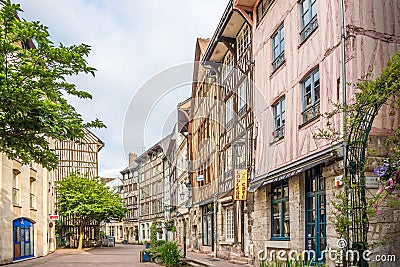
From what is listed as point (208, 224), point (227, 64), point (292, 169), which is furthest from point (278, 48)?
point (208, 224)

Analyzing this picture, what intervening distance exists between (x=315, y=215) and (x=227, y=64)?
1365 cm

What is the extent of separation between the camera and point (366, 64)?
1118 cm

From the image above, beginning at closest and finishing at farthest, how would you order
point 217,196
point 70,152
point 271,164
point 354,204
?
point 354,204
point 271,164
point 217,196
point 70,152

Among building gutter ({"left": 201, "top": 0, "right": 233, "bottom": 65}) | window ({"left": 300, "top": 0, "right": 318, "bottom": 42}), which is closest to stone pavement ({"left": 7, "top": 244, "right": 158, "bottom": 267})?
building gutter ({"left": 201, "top": 0, "right": 233, "bottom": 65})

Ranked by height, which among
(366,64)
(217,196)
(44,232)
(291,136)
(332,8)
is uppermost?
(332,8)

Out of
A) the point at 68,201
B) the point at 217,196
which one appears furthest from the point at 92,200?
the point at 217,196

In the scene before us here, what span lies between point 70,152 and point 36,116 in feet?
155

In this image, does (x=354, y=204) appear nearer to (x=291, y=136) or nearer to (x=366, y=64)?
(x=366, y=64)

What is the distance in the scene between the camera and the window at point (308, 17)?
13.3m

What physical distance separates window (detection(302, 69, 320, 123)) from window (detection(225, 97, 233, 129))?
974cm

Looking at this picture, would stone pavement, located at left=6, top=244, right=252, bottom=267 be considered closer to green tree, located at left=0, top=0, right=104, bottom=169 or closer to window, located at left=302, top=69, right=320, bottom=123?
window, located at left=302, top=69, right=320, bottom=123

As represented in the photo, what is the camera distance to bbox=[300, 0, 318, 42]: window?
43.7 ft

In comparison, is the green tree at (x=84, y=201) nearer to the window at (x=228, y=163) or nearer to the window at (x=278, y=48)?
the window at (x=228, y=163)

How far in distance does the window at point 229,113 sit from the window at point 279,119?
730 centimetres
